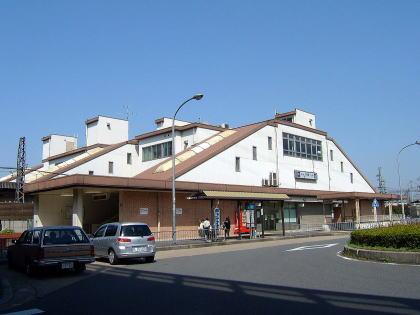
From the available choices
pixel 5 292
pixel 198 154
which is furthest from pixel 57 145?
pixel 5 292

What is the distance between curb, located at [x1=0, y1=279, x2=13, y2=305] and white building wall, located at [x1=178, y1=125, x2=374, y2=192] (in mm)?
22821

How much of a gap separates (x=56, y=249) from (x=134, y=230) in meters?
4.77

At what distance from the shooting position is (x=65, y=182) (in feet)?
93.7

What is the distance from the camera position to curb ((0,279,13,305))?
1079 centimetres

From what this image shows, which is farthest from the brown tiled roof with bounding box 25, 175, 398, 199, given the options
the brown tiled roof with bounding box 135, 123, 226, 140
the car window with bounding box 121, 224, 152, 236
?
the brown tiled roof with bounding box 135, 123, 226, 140

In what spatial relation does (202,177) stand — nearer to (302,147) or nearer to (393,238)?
(302,147)

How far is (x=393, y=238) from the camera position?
52.6ft

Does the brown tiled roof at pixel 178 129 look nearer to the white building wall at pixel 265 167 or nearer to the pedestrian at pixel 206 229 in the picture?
the white building wall at pixel 265 167

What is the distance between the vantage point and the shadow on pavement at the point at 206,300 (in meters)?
8.39

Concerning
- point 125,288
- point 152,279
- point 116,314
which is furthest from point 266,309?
point 152,279

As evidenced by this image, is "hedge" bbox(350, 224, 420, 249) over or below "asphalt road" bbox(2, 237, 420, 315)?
over

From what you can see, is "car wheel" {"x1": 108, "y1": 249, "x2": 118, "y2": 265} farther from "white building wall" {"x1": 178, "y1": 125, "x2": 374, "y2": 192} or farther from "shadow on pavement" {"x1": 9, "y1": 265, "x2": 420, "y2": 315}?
"white building wall" {"x1": 178, "y1": 125, "x2": 374, "y2": 192}

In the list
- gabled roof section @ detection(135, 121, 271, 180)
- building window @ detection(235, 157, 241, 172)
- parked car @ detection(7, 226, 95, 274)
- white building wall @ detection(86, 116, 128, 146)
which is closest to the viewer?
parked car @ detection(7, 226, 95, 274)

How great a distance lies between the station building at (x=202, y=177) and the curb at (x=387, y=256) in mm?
13523
